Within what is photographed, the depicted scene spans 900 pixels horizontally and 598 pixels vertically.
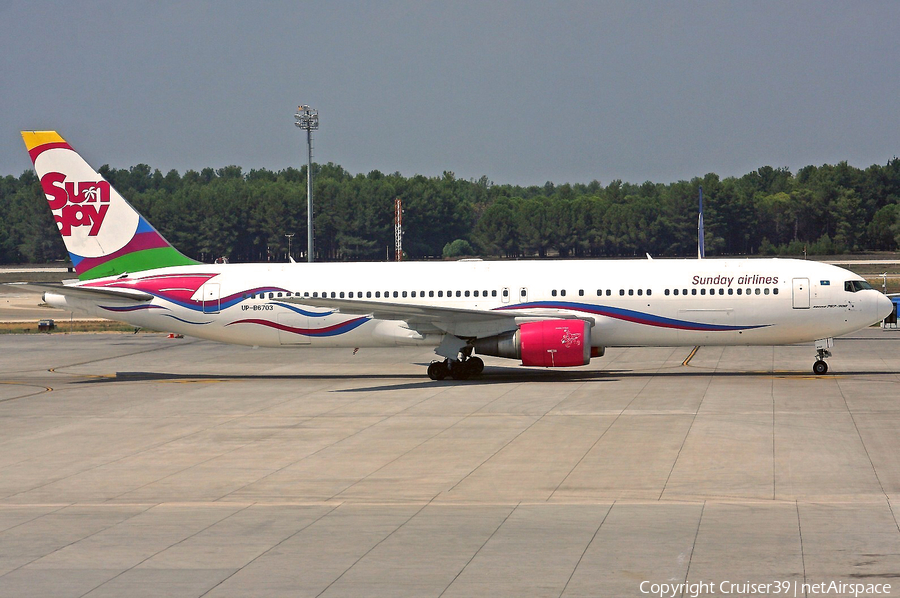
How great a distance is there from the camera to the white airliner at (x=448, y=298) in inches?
1275

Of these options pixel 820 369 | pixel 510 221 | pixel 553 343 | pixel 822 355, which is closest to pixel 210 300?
pixel 553 343

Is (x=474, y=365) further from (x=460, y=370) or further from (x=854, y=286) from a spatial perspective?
(x=854, y=286)

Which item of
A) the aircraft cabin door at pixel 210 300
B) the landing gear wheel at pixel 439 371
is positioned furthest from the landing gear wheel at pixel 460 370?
the aircraft cabin door at pixel 210 300

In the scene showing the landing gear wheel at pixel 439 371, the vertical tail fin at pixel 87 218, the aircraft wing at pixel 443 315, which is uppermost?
the vertical tail fin at pixel 87 218

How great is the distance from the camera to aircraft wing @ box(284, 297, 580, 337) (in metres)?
31.8

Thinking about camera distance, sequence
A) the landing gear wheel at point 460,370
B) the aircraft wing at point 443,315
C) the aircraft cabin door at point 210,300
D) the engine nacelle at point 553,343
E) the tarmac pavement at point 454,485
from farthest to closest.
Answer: the aircraft cabin door at point 210,300
the landing gear wheel at point 460,370
the aircraft wing at point 443,315
the engine nacelle at point 553,343
the tarmac pavement at point 454,485

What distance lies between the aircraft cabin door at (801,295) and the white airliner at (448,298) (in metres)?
0.03

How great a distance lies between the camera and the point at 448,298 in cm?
3428

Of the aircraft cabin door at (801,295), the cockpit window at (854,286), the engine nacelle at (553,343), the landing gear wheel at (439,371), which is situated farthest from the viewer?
the landing gear wheel at (439,371)

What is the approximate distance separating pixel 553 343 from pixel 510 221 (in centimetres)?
14478

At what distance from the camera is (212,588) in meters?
11.7

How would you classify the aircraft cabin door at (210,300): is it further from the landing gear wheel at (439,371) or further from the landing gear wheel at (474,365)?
the landing gear wheel at (474,365)

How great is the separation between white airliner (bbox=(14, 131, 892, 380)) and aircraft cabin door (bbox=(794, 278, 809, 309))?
0.03 metres

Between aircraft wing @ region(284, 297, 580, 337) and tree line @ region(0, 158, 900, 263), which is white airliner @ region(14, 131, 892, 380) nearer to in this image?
aircraft wing @ region(284, 297, 580, 337)
